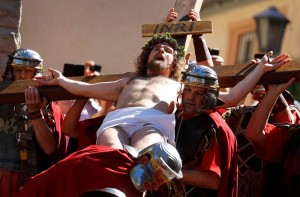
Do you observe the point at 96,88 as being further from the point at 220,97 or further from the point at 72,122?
the point at 220,97

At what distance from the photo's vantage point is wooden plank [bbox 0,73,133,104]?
31.3 ft

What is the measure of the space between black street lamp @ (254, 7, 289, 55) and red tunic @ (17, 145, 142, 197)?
14.7 feet

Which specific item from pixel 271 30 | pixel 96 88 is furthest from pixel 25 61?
pixel 271 30

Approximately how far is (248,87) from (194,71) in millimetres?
424

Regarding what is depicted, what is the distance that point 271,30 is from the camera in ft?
41.1

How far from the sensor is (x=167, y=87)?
9305mm

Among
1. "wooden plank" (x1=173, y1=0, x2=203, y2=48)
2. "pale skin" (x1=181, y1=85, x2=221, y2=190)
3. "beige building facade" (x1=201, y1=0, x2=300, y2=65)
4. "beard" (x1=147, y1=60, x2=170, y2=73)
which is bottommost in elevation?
"beige building facade" (x1=201, y1=0, x2=300, y2=65)

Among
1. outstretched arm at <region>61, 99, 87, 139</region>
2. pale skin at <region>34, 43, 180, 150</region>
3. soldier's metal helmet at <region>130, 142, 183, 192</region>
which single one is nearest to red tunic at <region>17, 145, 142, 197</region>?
soldier's metal helmet at <region>130, 142, 183, 192</region>

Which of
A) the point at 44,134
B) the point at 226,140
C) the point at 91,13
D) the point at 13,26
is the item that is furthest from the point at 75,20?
the point at 226,140

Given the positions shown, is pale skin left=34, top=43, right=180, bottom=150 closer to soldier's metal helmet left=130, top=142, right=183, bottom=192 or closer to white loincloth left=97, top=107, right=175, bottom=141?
white loincloth left=97, top=107, right=175, bottom=141

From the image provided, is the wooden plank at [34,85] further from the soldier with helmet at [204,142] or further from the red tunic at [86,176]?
the red tunic at [86,176]

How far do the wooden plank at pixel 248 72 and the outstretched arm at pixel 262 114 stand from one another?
0.17 feet

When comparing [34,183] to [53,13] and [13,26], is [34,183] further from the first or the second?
[53,13]

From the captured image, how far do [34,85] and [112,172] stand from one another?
5.67ft
